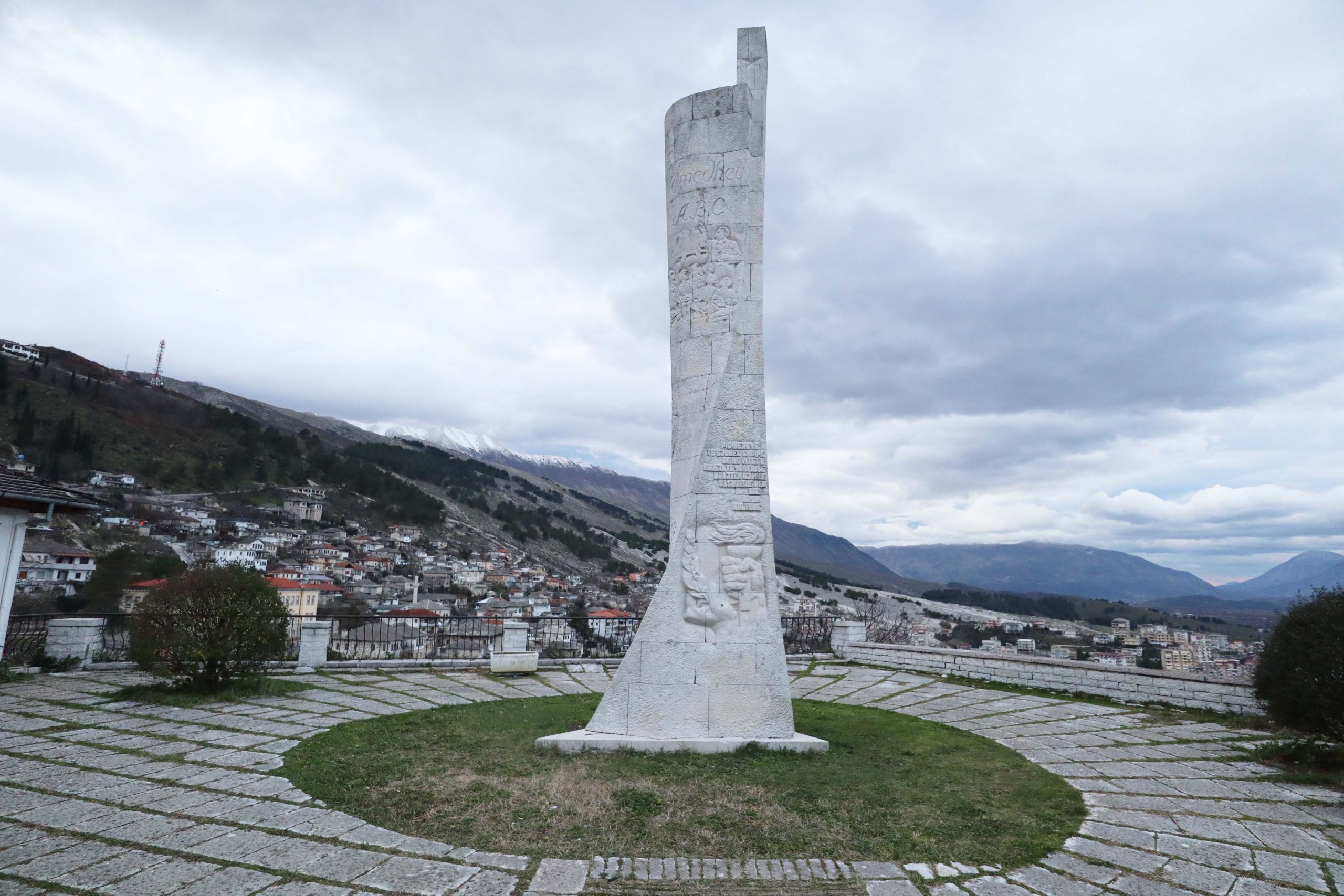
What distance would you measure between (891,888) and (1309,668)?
5.43 metres

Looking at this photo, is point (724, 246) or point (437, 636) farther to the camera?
point (437, 636)

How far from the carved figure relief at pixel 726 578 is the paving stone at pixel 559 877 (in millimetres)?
3163

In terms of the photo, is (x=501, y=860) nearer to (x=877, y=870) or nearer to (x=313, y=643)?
(x=877, y=870)

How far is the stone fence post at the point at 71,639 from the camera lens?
10469mm

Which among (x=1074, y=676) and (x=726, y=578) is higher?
(x=726, y=578)

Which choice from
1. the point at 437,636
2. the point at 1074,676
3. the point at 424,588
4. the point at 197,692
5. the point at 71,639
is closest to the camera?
the point at 197,692

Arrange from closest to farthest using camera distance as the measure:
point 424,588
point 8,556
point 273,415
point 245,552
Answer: point 8,556 < point 245,552 < point 424,588 < point 273,415

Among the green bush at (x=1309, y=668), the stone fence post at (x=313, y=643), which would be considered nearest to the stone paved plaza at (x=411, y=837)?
the green bush at (x=1309, y=668)

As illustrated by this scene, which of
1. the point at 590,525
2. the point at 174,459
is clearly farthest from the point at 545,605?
the point at 590,525

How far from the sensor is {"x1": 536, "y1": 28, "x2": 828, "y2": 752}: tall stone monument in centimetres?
675

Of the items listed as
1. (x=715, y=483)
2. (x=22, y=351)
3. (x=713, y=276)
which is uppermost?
(x=22, y=351)

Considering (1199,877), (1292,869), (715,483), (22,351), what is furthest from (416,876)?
(22,351)

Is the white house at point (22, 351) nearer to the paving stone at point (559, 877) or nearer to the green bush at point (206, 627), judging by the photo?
the green bush at point (206, 627)

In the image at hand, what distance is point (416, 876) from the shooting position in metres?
3.66
